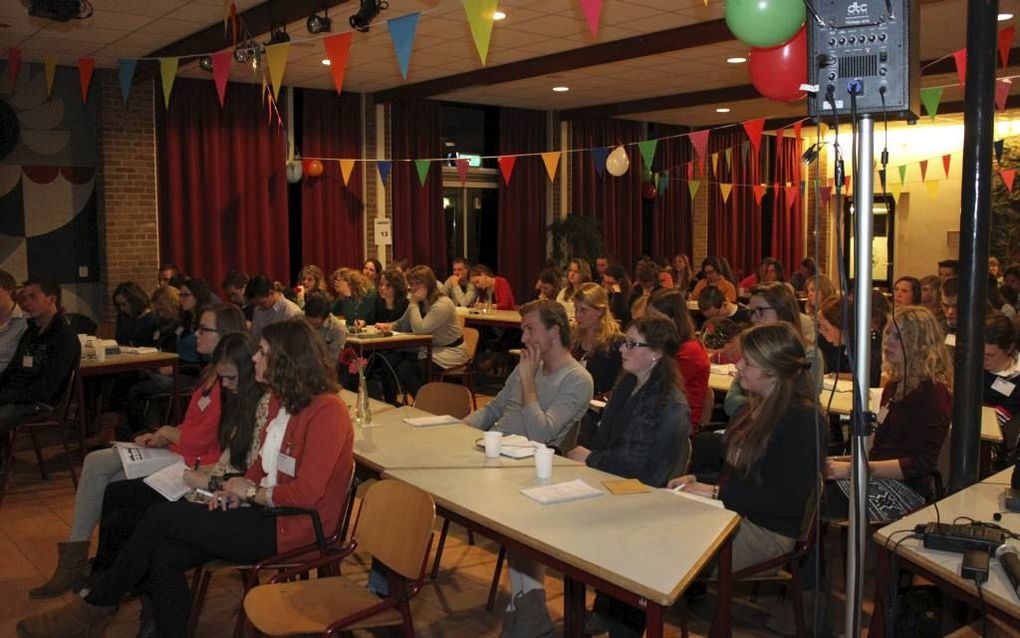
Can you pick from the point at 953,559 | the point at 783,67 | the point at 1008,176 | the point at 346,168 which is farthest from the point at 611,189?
the point at 953,559

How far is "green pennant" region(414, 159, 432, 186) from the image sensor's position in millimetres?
10922

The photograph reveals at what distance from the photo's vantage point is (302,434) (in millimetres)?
3277

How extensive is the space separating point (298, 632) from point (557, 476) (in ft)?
3.45

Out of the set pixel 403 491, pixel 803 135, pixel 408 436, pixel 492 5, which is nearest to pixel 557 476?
pixel 403 491

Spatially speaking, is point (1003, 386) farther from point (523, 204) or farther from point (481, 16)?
point (523, 204)

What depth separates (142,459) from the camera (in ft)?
12.8

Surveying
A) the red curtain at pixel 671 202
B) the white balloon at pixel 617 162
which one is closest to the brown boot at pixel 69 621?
the white balloon at pixel 617 162

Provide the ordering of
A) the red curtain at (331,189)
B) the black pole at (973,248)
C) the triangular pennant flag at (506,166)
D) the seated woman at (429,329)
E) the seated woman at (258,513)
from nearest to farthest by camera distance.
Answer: the seated woman at (258,513) → the black pole at (973,248) → the seated woman at (429,329) → the red curtain at (331,189) → the triangular pennant flag at (506,166)

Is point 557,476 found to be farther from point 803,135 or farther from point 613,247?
point 803,135

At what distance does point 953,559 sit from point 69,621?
9.57 feet

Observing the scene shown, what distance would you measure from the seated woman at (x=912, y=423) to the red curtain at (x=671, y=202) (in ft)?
34.3

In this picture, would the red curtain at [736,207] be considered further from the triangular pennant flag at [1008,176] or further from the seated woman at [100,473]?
the seated woman at [100,473]

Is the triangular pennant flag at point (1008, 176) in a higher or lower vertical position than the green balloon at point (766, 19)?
higher

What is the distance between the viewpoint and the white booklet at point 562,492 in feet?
9.70
